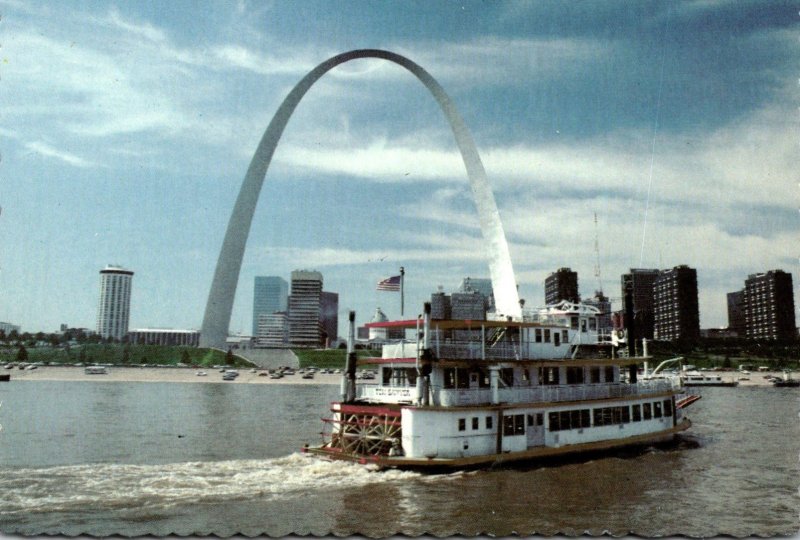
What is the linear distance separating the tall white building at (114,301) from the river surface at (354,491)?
19.3m

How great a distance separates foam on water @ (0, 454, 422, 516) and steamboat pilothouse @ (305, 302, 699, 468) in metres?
1.50

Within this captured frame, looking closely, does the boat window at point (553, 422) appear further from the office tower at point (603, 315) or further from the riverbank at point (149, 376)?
the riverbank at point (149, 376)

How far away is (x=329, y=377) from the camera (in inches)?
4552

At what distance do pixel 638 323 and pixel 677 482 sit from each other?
59.4 meters

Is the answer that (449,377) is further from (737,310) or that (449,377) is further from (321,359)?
(321,359)

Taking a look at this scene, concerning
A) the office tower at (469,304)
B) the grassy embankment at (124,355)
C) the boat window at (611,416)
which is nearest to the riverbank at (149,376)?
the grassy embankment at (124,355)

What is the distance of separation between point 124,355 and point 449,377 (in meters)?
102

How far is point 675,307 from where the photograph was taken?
78688 millimetres

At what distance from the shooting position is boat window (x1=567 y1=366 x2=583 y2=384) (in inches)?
1155

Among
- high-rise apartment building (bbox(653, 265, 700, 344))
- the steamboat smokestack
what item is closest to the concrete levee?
high-rise apartment building (bbox(653, 265, 700, 344))

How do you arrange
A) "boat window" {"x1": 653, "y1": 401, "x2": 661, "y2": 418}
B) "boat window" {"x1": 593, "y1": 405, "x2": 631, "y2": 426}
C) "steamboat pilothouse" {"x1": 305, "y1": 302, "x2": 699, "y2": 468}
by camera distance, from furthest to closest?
"boat window" {"x1": 653, "y1": 401, "x2": 661, "y2": 418}
"boat window" {"x1": 593, "y1": 405, "x2": 631, "y2": 426}
"steamboat pilothouse" {"x1": 305, "y1": 302, "x2": 699, "y2": 468}

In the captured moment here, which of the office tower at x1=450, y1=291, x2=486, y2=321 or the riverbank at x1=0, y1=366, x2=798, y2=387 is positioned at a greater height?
the office tower at x1=450, y1=291, x2=486, y2=321

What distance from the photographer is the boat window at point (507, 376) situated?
26875 mm

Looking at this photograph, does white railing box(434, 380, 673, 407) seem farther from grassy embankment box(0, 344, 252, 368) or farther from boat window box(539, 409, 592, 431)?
grassy embankment box(0, 344, 252, 368)
